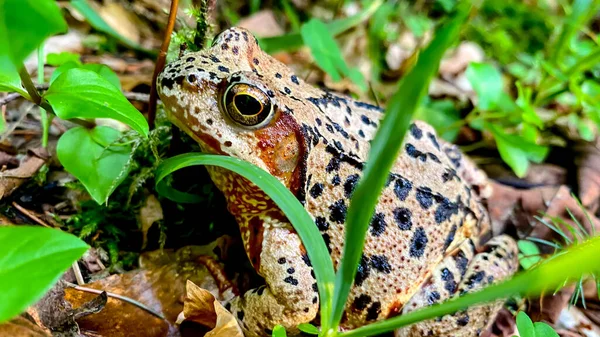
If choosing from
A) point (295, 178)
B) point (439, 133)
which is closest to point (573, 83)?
point (439, 133)

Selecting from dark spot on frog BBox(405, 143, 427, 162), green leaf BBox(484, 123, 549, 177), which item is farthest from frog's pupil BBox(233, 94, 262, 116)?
green leaf BBox(484, 123, 549, 177)

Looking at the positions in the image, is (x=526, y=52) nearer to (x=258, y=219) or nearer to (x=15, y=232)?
(x=258, y=219)

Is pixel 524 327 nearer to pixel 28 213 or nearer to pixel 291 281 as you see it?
pixel 291 281

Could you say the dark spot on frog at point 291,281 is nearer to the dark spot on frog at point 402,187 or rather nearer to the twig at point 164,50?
the dark spot on frog at point 402,187

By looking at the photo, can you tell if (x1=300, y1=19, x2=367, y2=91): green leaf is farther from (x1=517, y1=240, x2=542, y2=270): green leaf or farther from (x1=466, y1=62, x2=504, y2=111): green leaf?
(x1=517, y1=240, x2=542, y2=270): green leaf

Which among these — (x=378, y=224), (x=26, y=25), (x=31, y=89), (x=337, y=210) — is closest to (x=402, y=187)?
(x=378, y=224)

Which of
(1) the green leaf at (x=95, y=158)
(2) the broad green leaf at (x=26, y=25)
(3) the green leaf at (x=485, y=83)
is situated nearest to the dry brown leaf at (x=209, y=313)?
(1) the green leaf at (x=95, y=158)
